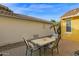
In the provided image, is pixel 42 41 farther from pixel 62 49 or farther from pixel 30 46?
pixel 62 49

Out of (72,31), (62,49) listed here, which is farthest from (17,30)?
(72,31)

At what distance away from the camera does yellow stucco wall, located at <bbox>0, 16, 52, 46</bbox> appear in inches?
78.7

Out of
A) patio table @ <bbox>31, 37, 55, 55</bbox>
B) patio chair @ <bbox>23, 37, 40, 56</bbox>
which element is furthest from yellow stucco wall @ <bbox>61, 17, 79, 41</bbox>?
patio chair @ <bbox>23, 37, 40, 56</bbox>

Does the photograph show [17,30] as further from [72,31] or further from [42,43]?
[72,31]

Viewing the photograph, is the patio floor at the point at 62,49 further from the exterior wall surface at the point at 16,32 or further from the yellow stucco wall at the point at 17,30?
the yellow stucco wall at the point at 17,30

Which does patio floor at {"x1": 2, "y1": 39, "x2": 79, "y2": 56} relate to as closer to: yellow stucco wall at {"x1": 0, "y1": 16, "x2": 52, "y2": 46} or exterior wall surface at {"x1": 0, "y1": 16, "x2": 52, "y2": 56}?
exterior wall surface at {"x1": 0, "y1": 16, "x2": 52, "y2": 56}

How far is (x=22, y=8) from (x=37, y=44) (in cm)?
62

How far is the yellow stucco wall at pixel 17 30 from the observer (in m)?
2.00

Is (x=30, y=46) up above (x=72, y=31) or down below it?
below

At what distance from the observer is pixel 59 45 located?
202 cm

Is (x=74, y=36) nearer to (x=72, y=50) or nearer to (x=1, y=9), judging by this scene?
(x=72, y=50)

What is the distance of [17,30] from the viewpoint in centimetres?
202

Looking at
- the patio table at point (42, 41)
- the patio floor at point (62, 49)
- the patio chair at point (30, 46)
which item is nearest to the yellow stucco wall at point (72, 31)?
the patio floor at point (62, 49)

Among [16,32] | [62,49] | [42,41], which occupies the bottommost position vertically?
[62,49]
